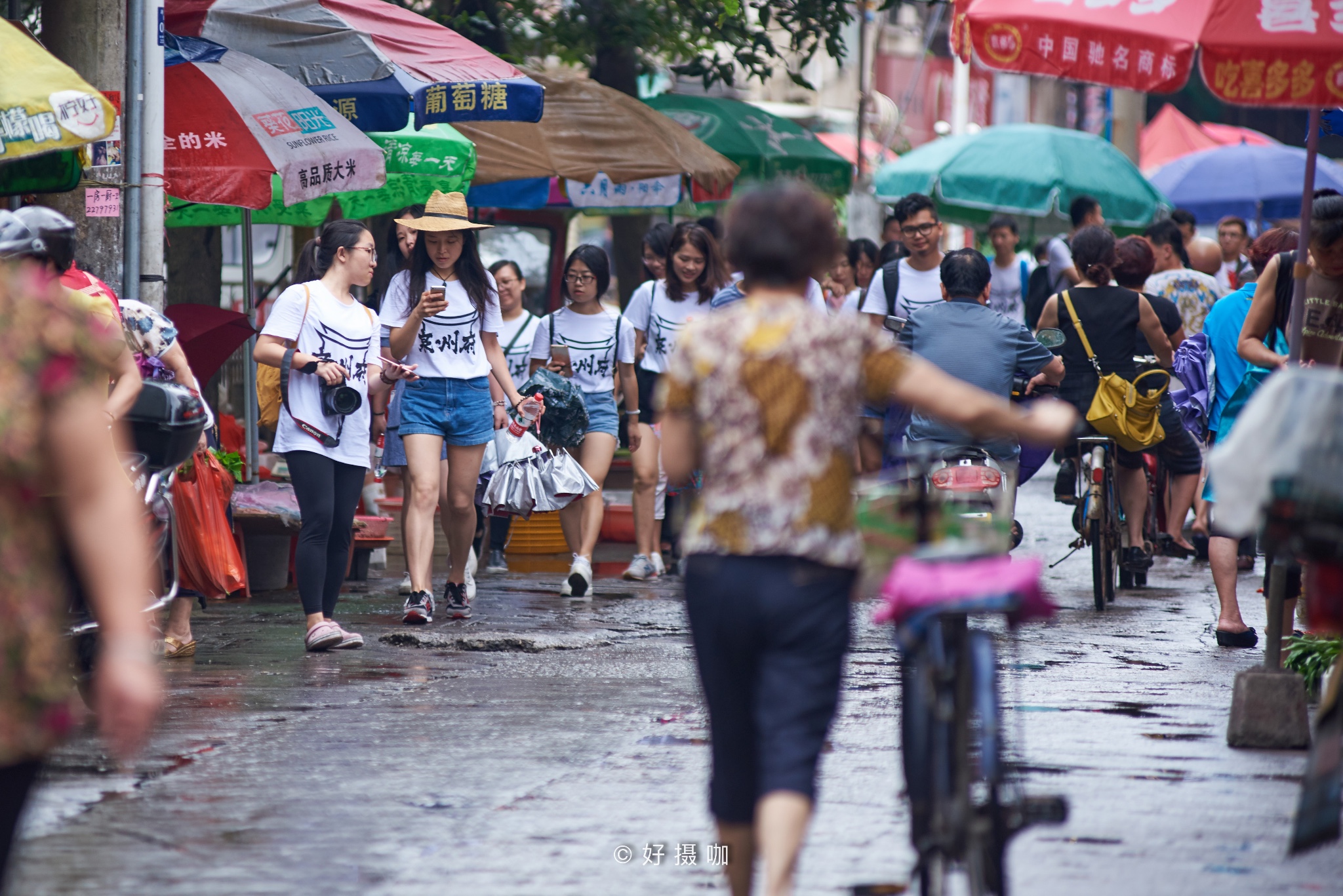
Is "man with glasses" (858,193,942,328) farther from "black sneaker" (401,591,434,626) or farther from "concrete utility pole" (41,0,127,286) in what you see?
"concrete utility pole" (41,0,127,286)

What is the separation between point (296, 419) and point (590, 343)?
9.80 feet

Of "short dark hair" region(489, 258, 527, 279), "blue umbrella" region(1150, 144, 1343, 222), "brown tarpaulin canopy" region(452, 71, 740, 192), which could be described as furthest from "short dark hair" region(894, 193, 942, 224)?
"blue umbrella" region(1150, 144, 1343, 222)

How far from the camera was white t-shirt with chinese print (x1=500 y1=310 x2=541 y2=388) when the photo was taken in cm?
1159

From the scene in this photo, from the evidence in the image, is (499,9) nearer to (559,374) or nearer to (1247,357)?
(559,374)

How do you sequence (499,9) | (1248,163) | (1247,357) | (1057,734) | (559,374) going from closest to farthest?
(1057,734)
(1247,357)
(559,374)
(499,9)
(1248,163)

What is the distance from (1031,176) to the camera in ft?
56.9

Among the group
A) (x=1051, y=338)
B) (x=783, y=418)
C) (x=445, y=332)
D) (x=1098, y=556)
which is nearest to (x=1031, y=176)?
(x=1098, y=556)

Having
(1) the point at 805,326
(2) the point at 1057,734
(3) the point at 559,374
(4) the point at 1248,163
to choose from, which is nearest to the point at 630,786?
(2) the point at 1057,734

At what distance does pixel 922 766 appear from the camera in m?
3.85

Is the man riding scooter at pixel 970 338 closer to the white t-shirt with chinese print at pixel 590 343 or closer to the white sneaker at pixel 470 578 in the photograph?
the white sneaker at pixel 470 578

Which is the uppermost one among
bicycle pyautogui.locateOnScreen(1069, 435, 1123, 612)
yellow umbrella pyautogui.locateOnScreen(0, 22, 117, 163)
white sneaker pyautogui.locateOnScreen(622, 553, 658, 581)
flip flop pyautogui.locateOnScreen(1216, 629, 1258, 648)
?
yellow umbrella pyautogui.locateOnScreen(0, 22, 117, 163)


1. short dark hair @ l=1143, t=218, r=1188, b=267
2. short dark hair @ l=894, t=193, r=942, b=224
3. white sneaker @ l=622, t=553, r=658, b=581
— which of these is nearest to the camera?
short dark hair @ l=894, t=193, r=942, b=224

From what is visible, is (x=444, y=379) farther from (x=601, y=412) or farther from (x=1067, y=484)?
(x=1067, y=484)

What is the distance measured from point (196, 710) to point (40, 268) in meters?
1.82
